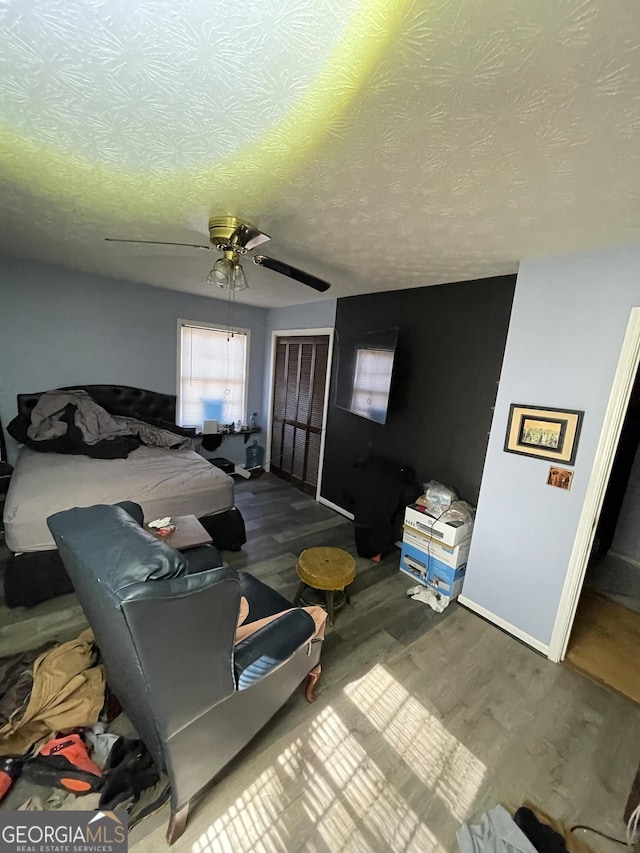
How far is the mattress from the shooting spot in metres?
2.15

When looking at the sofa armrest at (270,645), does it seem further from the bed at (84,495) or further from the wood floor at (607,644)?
the wood floor at (607,644)

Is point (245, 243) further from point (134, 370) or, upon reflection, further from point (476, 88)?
point (134, 370)

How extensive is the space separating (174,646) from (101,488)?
6.27ft

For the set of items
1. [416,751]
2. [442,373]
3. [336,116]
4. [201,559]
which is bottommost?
[416,751]

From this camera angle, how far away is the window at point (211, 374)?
4438 millimetres

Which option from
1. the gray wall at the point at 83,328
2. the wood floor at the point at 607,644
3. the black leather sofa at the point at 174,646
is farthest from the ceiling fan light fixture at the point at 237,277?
the wood floor at the point at 607,644

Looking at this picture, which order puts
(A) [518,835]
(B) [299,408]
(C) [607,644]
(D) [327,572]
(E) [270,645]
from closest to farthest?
1. (A) [518,835]
2. (E) [270,645]
3. (D) [327,572]
4. (C) [607,644]
5. (B) [299,408]

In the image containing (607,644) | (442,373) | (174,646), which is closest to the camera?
(174,646)

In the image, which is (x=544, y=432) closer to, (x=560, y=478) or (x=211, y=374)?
(x=560, y=478)

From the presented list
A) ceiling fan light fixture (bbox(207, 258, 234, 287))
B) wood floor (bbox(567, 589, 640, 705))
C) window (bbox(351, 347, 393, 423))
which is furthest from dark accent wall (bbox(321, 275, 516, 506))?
ceiling fan light fixture (bbox(207, 258, 234, 287))

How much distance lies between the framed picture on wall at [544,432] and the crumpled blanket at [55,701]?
9.01 feet

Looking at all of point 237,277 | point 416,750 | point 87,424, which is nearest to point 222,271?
point 237,277

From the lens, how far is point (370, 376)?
10.0ft

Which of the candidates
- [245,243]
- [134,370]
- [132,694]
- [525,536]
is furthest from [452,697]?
[134,370]
